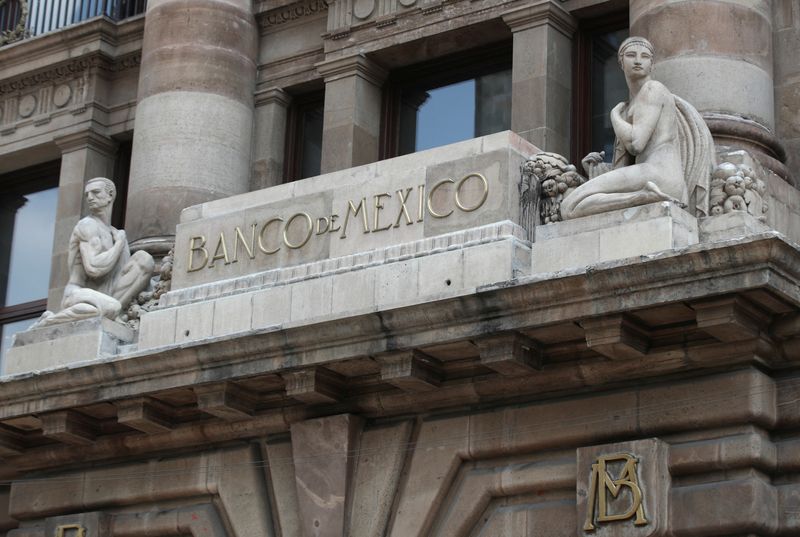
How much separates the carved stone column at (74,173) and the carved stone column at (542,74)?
269 inches

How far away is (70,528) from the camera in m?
21.3

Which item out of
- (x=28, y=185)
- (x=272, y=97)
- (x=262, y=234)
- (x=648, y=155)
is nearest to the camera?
(x=648, y=155)

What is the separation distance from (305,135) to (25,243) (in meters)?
5.02

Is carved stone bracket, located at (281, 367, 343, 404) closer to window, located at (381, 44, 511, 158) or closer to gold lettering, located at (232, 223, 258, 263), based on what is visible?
gold lettering, located at (232, 223, 258, 263)

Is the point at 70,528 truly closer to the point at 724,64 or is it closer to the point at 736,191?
the point at 736,191

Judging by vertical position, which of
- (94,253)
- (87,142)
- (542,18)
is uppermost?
(542,18)

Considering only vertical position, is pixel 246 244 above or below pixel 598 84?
below

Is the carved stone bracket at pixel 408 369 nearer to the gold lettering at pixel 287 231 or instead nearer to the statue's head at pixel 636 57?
the gold lettering at pixel 287 231

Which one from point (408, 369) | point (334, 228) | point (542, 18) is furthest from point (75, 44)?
point (408, 369)

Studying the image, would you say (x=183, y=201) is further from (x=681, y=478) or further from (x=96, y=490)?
(x=681, y=478)

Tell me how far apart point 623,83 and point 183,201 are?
566cm

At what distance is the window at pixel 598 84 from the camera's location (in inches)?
899

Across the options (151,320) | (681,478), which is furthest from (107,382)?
(681,478)

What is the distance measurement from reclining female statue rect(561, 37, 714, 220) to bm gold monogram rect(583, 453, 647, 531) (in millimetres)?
2327
